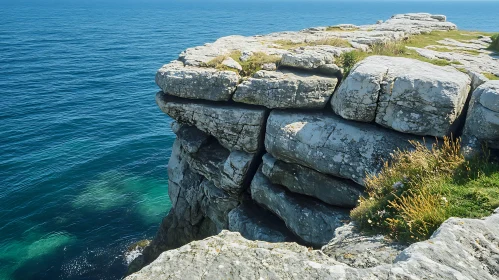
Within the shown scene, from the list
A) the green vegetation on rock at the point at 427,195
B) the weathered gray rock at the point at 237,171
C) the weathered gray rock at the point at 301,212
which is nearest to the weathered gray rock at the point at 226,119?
the weathered gray rock at the point at 237,171

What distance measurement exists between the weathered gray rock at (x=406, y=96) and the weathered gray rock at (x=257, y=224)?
258 inches

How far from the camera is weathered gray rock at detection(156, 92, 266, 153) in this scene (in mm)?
17891

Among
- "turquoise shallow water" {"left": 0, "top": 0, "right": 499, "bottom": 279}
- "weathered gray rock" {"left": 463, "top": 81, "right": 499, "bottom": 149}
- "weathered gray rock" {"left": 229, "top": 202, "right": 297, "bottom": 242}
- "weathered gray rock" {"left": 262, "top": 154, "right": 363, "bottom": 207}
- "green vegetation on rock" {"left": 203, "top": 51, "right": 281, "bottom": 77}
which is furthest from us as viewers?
"turquoise shallow water" {"left": 0, "top": 0, "right": 499, "bottom": 279}

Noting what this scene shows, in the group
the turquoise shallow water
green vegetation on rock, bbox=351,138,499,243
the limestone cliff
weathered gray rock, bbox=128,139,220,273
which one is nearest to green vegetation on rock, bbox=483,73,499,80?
the limestone cliff

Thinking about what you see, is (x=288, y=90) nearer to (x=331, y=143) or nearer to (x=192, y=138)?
(x=331, y=143)

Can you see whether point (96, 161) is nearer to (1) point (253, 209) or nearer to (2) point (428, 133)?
(1) point (253, 209)

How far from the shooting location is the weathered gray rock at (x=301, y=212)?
1569cm

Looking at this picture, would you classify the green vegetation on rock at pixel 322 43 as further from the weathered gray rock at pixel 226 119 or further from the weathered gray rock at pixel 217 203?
the weathered gray rock at pixel 217 203

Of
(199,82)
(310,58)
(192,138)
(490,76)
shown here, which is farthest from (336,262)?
(192,138)

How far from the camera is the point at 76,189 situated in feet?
108

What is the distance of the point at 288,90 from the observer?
16844 millimetres

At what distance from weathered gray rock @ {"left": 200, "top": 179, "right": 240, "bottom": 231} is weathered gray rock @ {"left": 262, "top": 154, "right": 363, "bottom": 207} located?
346cm

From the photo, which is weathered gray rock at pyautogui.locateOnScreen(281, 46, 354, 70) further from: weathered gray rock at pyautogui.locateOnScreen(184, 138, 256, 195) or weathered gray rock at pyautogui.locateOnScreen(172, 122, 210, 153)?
weathered gray rock at pyautogui.locateOnScreen(172, 122, 210, 153)

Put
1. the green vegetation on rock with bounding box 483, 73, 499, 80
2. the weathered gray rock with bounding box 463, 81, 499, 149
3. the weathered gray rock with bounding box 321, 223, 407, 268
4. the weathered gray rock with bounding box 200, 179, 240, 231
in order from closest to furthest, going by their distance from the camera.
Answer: the weathered gray rock with bounding box 321, 223, 407, 268 → the weathered gray rock with bounding box 463, 81, 499, 149 → the green vegetation on rock with bounding box 483, 73, 499, 80 → the weathered gray rock with bounding box 200, 179, 240, 231
